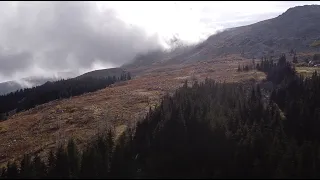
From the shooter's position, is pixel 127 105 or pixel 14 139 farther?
pixel 127 105

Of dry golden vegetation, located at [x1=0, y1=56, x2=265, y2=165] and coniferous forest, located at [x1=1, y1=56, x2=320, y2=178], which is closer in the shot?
coniferous forest, located at [x1=1, y1=56, x2=320, y2=178]

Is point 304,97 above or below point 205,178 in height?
above

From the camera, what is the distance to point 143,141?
6425 cm

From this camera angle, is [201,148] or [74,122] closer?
[201,148]

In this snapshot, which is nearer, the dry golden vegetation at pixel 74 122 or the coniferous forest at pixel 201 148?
the coniferous forest at pixel 201 148

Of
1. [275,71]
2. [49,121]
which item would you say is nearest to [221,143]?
[49,121]

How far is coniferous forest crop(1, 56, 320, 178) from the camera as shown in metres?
55.8

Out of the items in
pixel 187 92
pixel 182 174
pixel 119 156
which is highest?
pixel 187 92

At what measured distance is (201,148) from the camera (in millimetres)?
63750

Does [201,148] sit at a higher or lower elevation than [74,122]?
lower

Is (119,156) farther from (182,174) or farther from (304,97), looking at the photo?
(304,97)

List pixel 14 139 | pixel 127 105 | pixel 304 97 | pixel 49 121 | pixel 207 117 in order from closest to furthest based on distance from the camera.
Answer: pixel 207 117, pixel 14 139, pixel 304 97, pixel 49 121, pixel 127 105

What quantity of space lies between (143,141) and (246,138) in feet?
55.5

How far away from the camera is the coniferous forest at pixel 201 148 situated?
55781 millimetres
